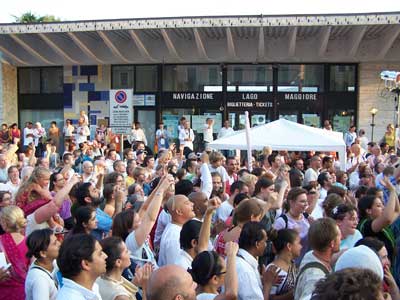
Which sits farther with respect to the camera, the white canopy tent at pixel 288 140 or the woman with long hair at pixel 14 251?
the white canopy tent at pixel 288 140

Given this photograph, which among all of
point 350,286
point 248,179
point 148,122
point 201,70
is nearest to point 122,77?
point 148,122

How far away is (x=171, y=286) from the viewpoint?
2.81 meters

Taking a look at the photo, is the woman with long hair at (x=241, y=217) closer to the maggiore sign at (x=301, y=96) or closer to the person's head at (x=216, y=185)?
the person's head at (x=216, y=185)

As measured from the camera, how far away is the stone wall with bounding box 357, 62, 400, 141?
20969mm

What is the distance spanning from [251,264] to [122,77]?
64.6 feet

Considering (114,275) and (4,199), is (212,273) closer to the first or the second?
(114,275)

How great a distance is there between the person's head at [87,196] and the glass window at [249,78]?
642 inches

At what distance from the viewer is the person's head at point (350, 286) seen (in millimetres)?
2082

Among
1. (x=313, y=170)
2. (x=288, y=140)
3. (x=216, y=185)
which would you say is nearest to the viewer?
(x=216, y=185)

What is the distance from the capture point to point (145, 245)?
5.00m

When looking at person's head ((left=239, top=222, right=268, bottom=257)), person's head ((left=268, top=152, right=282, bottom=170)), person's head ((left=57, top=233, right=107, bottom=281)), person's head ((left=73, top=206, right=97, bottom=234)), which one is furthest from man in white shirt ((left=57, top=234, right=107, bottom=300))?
person's head ((left=268, top=152, right=282, bottom=170))

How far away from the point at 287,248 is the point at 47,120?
2101 cm

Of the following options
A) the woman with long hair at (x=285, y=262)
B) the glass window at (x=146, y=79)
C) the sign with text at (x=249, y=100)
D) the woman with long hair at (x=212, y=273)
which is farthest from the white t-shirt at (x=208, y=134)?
the woman with long hair at (x=212, y=273)

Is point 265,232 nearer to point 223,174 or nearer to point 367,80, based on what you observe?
point 223,174
